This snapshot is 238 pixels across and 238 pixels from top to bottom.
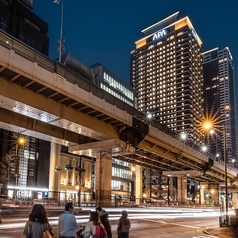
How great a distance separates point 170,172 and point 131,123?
1376 inches

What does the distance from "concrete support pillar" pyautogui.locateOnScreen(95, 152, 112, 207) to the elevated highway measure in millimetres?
1134

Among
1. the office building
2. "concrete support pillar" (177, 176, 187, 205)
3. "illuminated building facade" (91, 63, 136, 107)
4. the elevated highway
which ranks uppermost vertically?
the office building

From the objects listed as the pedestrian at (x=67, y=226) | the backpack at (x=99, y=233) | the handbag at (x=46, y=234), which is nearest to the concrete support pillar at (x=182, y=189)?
the backpack at (x=99, y=233)

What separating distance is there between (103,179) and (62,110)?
12.3m

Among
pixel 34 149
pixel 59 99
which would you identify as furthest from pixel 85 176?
pixel 59 99

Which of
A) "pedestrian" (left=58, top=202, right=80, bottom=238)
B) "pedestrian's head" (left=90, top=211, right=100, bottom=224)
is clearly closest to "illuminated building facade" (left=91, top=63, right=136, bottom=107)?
"pedestrian's head" (left=90, top=211, right=100, bottom=224)

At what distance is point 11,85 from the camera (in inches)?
834

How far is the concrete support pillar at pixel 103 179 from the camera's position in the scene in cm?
3438

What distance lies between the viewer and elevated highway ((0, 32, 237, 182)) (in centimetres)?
2058

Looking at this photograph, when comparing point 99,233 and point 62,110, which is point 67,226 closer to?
point 99,233

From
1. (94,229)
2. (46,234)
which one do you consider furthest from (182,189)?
(46,234)

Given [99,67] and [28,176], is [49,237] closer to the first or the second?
[28,176]

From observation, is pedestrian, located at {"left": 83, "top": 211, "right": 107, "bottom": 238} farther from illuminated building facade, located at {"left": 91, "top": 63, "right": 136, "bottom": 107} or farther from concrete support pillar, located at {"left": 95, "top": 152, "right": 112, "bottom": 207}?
illuminated building facade, located at {"left": 91, "top": 63, "right": 136, "bottom": 107}

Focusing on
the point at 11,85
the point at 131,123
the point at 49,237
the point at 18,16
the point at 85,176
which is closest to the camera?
the point at 49,237
